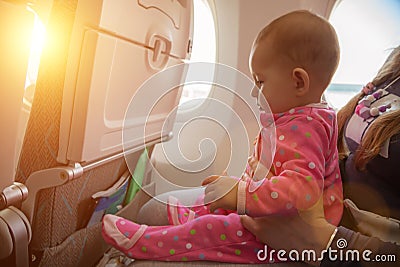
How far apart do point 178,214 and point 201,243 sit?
200 mm

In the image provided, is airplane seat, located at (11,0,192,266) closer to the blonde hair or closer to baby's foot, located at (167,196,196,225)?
baby's foot, located at (167,196,196,225)

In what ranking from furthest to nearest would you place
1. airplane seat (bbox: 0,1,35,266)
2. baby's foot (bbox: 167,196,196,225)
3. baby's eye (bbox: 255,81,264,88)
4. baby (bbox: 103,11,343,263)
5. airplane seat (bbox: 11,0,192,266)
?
baby's foot (bbox: 167,196,196,225)
baby's eye (bbox: 255,81,264,88)
baby (bbox: 103,11,343,263)
airplane seat (bbox: 11,0,192,266)
airplane seat (bbox: 0,1,35,266)

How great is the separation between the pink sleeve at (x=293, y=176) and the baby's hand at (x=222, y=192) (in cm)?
2

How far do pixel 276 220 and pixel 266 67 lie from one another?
34cm

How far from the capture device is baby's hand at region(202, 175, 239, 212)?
86 centimetres

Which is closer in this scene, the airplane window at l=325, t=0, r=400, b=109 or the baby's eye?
the baby's eye

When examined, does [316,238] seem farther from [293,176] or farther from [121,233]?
[121,233]

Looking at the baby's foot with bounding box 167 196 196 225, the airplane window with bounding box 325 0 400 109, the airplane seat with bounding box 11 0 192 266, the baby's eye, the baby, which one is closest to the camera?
the airplane seat with bounding box 11 0 192 266

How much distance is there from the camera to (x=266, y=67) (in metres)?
0.91

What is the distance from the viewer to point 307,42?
0.87 m

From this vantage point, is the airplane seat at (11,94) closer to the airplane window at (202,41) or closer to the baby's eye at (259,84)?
the baby's eye at (259,84)

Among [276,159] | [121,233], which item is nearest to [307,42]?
[276,159]

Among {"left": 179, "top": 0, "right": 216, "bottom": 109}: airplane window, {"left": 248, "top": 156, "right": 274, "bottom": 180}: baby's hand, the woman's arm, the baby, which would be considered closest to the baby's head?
the baby

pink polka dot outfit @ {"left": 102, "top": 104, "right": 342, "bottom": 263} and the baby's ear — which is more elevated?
the baby's ear
